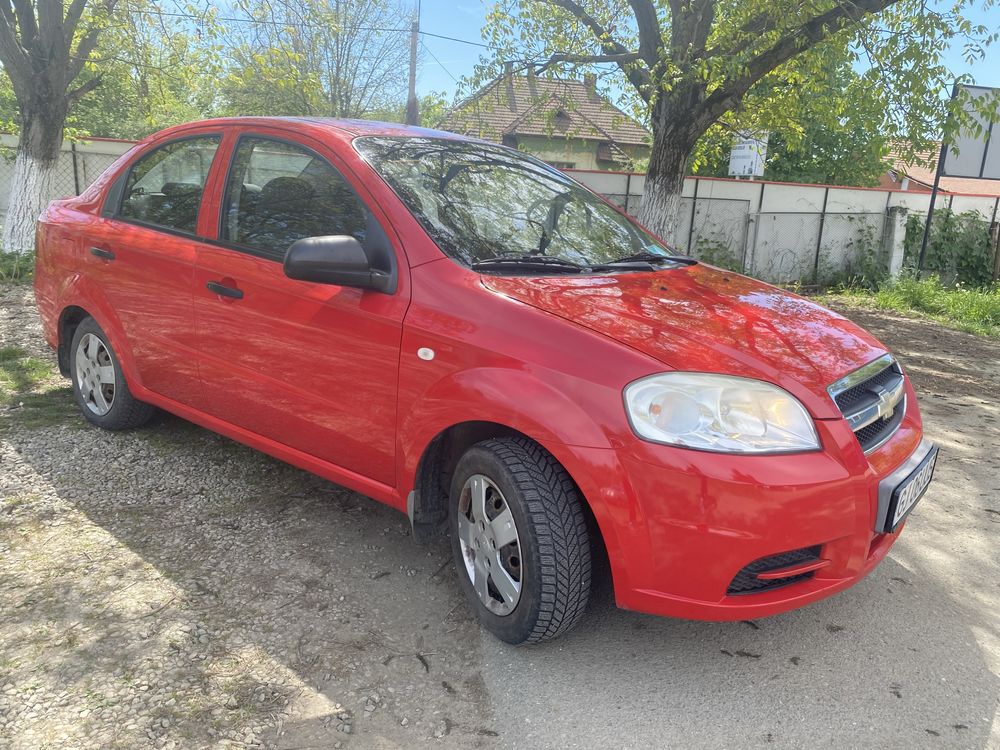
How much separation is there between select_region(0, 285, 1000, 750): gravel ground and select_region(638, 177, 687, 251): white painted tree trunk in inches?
256

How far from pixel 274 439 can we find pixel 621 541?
1686 millimetres

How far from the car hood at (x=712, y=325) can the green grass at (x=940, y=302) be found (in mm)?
8245

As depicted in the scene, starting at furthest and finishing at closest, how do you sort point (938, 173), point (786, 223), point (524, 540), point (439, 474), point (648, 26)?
point (786, 223)
point (938, 173)
point (648, 26)
point (439, 474)
point (524, 540)

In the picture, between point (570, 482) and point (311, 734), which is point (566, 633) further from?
point (311, 734)

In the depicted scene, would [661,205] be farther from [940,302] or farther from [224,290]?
[224,290]

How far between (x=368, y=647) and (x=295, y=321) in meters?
1.26

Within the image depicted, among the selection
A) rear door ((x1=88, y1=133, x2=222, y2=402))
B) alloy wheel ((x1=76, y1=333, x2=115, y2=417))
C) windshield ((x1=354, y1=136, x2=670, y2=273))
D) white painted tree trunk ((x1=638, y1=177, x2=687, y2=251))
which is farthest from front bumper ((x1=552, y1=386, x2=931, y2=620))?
white painted tree trunk ((x1=638, y1=177, x2=687, y2=251))

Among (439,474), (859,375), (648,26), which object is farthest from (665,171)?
(439,474)

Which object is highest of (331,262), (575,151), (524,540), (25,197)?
(575,151)

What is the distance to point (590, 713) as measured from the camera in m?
2.36

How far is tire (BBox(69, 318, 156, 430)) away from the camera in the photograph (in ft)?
13.8

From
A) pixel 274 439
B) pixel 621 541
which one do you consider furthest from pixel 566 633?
pixel 274 439

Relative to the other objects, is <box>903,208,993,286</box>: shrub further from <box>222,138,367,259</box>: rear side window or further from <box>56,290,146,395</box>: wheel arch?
<box>56,290,146,395</box>: wheel arch

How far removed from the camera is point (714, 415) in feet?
7.47
